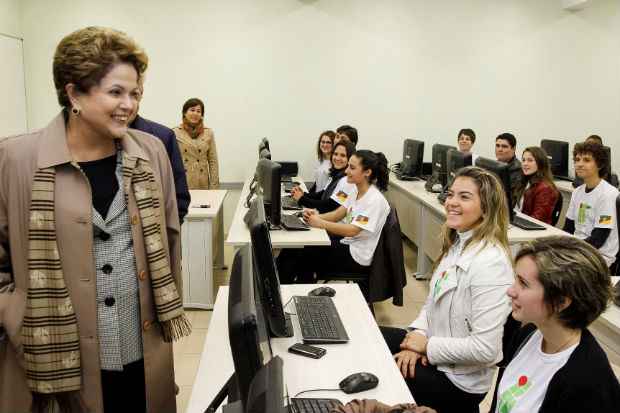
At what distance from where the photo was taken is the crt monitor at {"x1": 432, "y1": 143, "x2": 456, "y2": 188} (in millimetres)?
5186

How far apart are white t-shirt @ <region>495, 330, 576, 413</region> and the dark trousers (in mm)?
1988

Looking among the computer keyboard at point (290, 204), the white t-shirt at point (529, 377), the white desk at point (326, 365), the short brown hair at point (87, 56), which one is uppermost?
the short brown hair at point (87, 56)

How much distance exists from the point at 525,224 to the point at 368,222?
4.25 ft

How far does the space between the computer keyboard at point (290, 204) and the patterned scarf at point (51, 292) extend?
3.02 m

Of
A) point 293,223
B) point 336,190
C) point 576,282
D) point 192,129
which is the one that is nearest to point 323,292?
point 576,282

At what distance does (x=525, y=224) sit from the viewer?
401 cm

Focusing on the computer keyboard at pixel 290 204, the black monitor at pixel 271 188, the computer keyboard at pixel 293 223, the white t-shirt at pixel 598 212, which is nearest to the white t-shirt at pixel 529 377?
the black monitor at pixel 271 188

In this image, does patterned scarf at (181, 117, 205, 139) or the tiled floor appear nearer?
the tiled floor

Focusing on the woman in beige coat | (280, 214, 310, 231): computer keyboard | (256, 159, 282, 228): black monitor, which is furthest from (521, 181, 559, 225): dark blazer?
the woman in beige coat

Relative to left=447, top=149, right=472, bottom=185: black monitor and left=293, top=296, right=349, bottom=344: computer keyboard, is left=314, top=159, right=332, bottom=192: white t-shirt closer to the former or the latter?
left=447, top=149, right=472, bottom=185: black monitor

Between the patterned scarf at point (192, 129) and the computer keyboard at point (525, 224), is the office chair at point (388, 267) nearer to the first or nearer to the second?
the computer keyboard at point (525, 224)

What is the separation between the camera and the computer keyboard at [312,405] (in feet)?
4.89

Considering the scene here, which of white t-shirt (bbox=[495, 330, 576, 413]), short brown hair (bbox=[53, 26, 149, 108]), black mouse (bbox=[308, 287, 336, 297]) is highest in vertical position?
short brown hair (bbox=[53, 26, 149, 108])

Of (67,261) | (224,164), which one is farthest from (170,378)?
(224,164)
